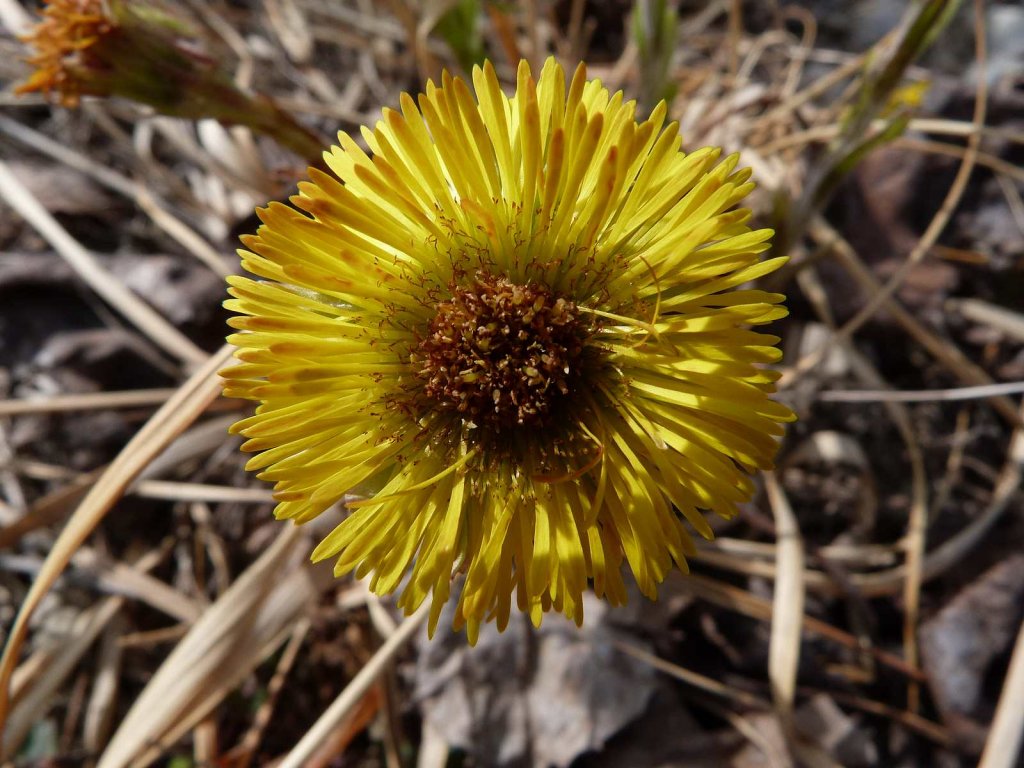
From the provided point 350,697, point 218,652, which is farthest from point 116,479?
point 350,697

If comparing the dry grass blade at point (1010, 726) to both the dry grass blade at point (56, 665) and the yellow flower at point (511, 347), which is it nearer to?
the yellow flower at point (511, 347)

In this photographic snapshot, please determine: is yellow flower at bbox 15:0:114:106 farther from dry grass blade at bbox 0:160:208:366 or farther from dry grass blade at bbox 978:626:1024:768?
dry grass blade at bbox 978:626:1024:768

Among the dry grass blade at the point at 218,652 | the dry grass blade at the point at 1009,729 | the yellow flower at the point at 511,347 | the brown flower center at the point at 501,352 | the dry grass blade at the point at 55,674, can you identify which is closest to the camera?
the yellow flower at the point at 511,347

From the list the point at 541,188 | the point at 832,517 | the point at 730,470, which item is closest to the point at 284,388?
the point at 541,188

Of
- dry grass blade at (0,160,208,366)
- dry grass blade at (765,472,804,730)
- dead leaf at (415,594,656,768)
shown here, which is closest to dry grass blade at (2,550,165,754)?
dry grass blade at (0,160,208,366)

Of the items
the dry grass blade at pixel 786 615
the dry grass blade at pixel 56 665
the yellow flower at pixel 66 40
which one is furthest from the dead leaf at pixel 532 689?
the yellow flower at pixel 66 40

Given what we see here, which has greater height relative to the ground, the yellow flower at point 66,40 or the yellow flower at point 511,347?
the yellow flower at point 66,40
